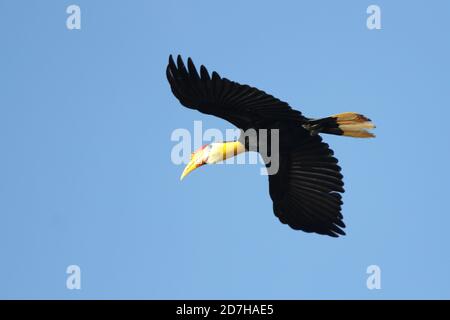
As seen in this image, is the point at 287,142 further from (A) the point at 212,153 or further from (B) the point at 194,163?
(B) the point at 194,163

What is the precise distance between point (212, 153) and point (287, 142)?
104 centimetres

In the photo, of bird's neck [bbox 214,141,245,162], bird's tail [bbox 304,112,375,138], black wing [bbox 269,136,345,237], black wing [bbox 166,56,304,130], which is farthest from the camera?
black wing [bbox 269,136,345,237]

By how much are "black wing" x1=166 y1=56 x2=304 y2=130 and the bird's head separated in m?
0.66

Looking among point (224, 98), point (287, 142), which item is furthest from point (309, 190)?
point (224, 98)

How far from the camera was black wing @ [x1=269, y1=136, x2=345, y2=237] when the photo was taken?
52.0 ft

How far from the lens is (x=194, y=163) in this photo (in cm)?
1595

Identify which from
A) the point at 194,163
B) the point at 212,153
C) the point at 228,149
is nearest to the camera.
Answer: the point at 228,149

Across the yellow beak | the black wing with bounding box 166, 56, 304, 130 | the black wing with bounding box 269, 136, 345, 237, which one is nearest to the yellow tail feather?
the black wing with bounding box 269, 136, 345, 237

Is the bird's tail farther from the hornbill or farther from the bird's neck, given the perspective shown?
the bird's neck

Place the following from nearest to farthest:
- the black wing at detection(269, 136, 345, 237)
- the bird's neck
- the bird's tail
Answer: the bird's tail < the bird's neck < the black wing at detection(269, 136, 345, 237)

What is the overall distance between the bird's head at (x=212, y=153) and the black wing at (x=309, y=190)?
0.73m

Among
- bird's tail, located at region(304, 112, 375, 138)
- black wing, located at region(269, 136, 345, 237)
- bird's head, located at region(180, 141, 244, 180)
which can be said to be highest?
bird's tail, located at region(304, 112, 375, 138)

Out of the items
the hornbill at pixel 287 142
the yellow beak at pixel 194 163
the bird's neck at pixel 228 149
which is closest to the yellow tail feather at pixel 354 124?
the hornbill at pixel 287 142
